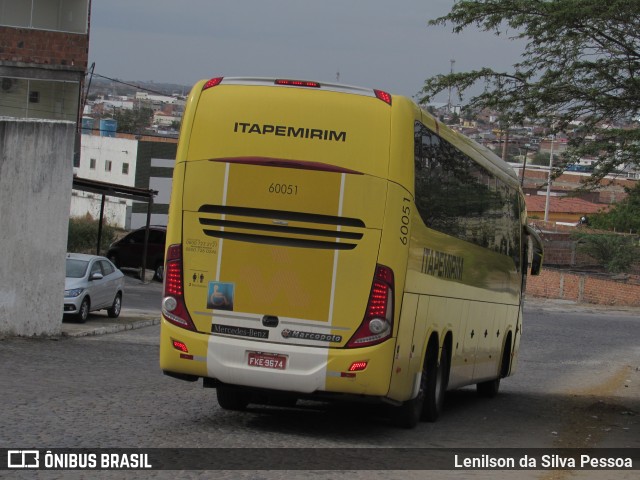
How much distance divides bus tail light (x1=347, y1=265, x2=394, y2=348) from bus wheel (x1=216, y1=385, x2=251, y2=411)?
97.7 inches

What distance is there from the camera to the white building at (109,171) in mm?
74500

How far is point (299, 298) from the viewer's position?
11344 millimetres

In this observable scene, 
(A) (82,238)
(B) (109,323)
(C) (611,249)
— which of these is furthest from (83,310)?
(C) (611,249)

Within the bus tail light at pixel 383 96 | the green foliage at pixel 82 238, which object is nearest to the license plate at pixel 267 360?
the bus tail light at pixel 383 96

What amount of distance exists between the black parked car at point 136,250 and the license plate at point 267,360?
3632 cm

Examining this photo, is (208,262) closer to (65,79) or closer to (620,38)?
(620,38)

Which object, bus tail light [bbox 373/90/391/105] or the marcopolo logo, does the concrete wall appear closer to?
bus tail light [bbox 373/90/391/105]

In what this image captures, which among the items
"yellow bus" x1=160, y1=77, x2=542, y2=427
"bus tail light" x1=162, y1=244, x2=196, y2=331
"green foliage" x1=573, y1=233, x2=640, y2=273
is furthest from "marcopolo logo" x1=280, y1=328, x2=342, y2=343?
"green foliage" x1=573, y1=233, x2=640, y2=273

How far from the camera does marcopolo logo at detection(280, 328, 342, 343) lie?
11273 millimetres

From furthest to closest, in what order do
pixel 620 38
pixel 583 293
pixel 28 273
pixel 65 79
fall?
pixel 583 293 → pixel 65 79 → pixel 28 273 → pixel 620 38

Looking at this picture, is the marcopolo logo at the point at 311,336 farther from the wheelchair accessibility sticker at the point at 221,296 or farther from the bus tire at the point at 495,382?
the bus tire at the point at 495,382

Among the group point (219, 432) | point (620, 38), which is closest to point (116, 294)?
point (620, 38)

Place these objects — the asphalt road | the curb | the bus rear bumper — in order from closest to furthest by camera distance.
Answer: the asphalt road → the bus rear bumper → the curb

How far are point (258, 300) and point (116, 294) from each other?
19.1m
